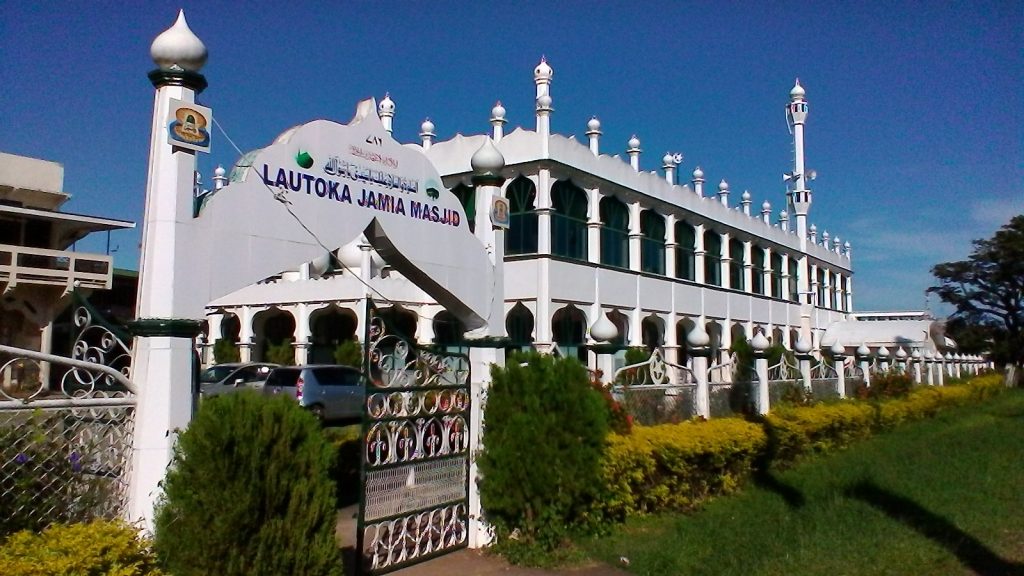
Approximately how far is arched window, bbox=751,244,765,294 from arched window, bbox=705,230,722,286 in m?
3.50

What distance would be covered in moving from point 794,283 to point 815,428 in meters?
25.1

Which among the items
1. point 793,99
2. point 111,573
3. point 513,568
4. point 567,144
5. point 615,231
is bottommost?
point 513,568

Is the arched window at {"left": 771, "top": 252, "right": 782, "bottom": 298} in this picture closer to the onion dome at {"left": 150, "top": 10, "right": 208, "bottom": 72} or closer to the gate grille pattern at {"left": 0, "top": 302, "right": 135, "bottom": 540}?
the onion dome at {"left": 150, "top": 10, "right": 208, "bottom": 72}

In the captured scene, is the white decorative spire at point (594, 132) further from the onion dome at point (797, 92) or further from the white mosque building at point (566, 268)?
the onion dome at point (797, 92)

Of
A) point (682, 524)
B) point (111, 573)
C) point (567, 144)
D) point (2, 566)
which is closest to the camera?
point (2, 566)

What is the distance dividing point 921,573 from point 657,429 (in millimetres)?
2940

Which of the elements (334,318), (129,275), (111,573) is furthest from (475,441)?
(129,275)

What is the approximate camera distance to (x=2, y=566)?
3.73 meters

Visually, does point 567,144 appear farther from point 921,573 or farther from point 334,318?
point 921,573

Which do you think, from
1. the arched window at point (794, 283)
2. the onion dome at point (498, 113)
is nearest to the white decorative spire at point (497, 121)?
the onion dome at point (498, 113)

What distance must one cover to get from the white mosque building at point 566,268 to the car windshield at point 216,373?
5.04ft

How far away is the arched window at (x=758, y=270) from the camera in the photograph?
3158 cm

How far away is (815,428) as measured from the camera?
12453mm

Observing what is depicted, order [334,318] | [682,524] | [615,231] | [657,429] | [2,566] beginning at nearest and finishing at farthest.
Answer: [2,566] → [682,524] → [657,429] → [615,231] → [334,318]
